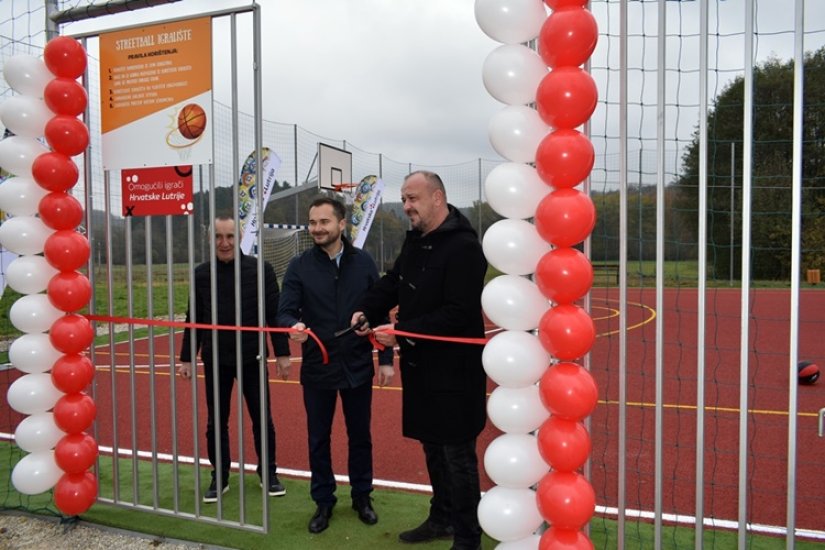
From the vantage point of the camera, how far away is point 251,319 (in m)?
3.97

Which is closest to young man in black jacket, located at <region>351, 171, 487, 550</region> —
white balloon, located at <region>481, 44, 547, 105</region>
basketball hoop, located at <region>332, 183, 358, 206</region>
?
white balloon, located at <region>481, 44, 547, 105</region>

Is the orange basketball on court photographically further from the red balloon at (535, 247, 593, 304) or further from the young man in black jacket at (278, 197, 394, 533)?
the red balloon at (535, 247, 593, 304)

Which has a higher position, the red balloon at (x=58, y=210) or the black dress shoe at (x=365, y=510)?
the red balloon at (x=58, y=210)

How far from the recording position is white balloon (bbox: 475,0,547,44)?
237 centimetres

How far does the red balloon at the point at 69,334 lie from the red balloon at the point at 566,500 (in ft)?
8.48

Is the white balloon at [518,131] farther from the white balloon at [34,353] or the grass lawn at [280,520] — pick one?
the white balloon at [34,353]

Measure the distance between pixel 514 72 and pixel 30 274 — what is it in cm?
274

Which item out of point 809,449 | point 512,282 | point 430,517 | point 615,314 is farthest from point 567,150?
point 615,314

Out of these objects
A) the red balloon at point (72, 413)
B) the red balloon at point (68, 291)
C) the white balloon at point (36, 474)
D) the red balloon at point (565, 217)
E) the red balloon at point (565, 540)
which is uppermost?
the red balloon at point (565, 217)

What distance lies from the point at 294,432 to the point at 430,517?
2570mm

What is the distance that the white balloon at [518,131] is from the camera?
2414 millimetres

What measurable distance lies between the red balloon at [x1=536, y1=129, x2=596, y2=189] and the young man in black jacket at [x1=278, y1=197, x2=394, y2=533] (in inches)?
64.0

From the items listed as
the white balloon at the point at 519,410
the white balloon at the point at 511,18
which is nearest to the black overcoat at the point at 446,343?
the white balloon at the point at 519,410

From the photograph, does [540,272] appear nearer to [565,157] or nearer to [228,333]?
[565,157]
